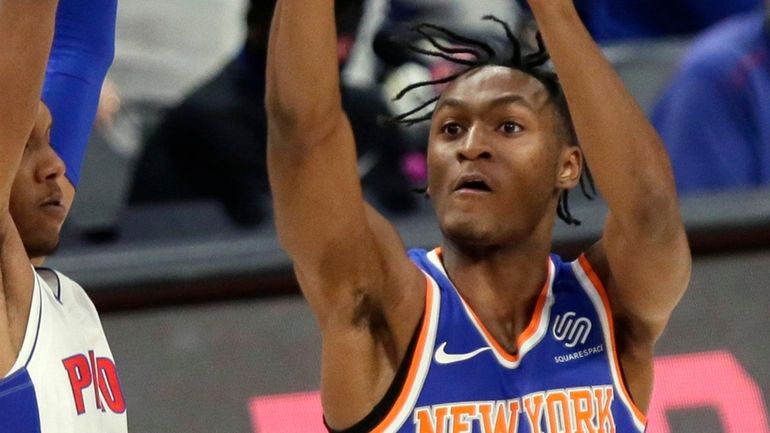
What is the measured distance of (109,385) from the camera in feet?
7.56

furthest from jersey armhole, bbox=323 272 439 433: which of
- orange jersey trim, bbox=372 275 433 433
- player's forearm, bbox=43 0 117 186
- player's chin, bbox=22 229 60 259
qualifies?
player's forearm, bbox=43 0 117 186

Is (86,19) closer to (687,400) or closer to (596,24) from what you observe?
(687,400)

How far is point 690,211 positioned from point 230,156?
92 cm

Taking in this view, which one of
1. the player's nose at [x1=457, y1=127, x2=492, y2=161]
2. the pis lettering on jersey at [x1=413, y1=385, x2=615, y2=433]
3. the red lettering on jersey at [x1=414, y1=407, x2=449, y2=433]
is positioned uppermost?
the player's nose at [x1=457, y1=127, x2=492, y2=161]

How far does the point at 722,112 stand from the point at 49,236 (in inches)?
60.4

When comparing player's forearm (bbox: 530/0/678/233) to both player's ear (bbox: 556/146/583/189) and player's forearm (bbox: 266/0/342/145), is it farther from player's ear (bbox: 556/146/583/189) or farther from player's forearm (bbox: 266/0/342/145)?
player's forearm (bbox: 266/0/342/145)

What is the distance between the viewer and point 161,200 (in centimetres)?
322

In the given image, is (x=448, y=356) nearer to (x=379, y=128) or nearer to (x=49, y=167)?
(x=49, y=167)

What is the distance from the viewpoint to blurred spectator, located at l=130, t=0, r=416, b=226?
326 cm

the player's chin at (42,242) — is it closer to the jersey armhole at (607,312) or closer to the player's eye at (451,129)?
the player's eye at (451,129)

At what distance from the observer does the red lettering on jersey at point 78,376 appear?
87.0 inches

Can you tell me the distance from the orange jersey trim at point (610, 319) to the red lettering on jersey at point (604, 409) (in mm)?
26

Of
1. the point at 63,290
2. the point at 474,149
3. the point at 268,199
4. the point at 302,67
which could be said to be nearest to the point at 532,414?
the point at 474,149

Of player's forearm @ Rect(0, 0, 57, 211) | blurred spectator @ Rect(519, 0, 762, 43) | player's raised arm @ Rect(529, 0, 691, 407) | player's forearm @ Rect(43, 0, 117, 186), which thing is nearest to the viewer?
player's forearm @ Rect(0, 0, 57, 211)
